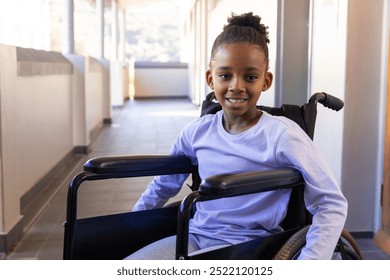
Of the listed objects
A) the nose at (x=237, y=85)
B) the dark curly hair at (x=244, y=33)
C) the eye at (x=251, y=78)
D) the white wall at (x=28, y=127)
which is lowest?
the white wall at (x=28, y=127)

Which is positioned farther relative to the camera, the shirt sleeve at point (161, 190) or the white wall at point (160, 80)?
the white wall at point (160, 80)

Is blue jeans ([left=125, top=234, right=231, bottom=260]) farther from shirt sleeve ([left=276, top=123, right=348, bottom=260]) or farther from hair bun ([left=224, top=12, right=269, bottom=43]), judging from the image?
hair bun ([left=224, top=12, right=269, bottom=43])

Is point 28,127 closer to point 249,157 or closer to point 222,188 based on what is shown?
point 249,157

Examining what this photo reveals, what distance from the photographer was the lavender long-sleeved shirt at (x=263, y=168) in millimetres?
1258

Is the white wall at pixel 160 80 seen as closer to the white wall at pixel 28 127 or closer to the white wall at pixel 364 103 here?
the white wall at pixel 28 127

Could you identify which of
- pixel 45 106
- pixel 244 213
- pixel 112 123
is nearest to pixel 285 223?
pixel 244 213

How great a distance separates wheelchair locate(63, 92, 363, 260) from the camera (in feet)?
3.70

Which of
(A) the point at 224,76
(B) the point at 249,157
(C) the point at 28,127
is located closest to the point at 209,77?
(A) the point at 224,76

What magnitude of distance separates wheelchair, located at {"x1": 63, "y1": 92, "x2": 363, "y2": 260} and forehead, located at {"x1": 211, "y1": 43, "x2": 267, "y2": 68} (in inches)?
10.4

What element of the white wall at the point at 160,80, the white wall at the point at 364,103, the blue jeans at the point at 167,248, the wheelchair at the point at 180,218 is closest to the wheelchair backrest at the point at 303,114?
the wheelchair at the point at 180,218

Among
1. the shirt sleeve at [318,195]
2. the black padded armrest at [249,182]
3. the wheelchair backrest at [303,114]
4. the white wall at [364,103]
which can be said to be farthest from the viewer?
the white wall at [364,103]

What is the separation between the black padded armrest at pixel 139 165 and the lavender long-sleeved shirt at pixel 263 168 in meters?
0.05

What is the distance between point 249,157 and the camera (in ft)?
4.36

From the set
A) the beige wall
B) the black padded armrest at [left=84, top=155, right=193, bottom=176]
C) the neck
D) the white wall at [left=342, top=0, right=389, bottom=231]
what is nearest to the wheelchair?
the black padded armrest at [left=84, top=155, right=193, bottom=176]
